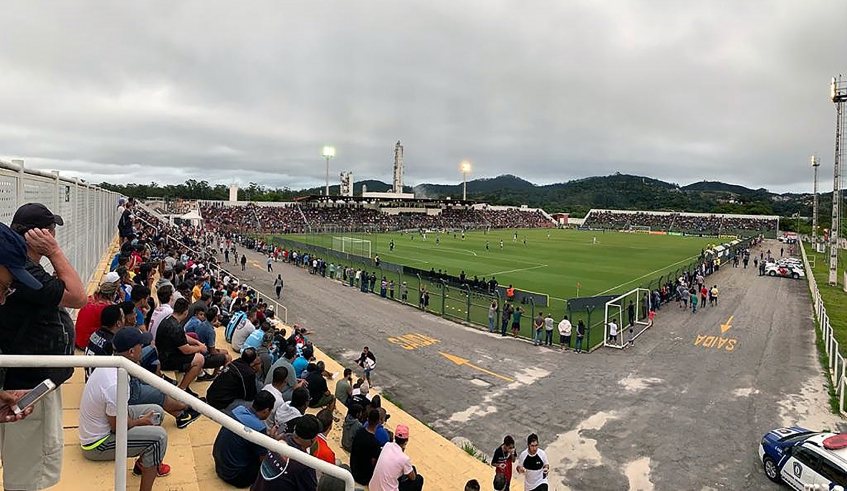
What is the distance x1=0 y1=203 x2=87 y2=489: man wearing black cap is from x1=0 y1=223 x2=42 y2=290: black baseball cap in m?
0.02

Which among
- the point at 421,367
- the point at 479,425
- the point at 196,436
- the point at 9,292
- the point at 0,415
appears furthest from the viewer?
the point at 421,367

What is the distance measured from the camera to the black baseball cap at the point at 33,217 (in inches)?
116

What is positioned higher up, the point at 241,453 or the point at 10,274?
the point at 10,274

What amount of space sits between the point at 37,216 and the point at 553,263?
1670 inches

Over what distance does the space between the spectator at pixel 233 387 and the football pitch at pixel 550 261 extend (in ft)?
67.9

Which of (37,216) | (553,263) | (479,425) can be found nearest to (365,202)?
(553,263)

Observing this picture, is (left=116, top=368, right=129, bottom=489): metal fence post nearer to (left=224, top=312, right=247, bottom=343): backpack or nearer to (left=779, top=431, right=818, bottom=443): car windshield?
(left=224, top=312, right=247, bottom=343): backpack

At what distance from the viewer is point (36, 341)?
2910mm

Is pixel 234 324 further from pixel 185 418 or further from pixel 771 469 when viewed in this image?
pixel 771 469

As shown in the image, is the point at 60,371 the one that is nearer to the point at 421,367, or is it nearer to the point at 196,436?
the point at 196,436

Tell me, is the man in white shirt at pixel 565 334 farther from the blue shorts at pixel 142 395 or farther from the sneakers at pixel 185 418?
the blue shorts at pixel 142 395

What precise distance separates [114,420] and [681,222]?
116571 mm

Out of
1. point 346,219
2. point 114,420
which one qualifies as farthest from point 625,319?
point 346,219

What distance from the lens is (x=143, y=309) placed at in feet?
26.2
